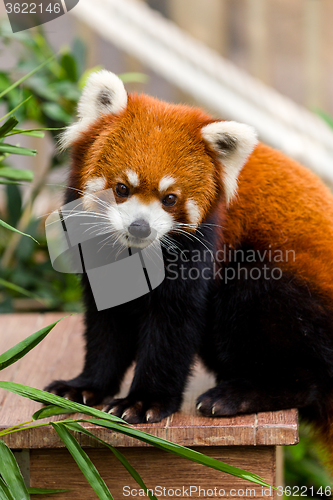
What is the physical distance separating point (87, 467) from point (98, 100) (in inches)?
44.4

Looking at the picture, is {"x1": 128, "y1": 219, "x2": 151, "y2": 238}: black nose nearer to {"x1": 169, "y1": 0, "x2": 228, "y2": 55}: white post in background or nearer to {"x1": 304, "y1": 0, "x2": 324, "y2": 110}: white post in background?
{"x1": 169, "y1": 0, "x2": 228, "y2": 55}: white post in background

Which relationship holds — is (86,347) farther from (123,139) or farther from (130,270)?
(123,139)

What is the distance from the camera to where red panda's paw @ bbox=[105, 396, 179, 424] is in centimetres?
182

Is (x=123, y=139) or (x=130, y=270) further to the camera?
(x=130, y=270)

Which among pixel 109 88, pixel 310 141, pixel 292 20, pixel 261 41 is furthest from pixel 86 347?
pixel 292 20

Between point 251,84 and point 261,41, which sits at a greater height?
point 251,84

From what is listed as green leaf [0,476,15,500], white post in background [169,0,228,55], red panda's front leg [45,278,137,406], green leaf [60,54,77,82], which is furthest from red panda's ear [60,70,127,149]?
white post in background [169,0,228,55]

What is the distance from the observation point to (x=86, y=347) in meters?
2.13

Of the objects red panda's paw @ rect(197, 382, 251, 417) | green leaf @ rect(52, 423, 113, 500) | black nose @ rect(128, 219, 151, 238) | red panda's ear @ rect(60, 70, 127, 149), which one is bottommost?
red panda's paw @ rect(197, 382, 251, 417)

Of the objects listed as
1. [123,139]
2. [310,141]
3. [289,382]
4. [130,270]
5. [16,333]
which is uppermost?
[123,139]

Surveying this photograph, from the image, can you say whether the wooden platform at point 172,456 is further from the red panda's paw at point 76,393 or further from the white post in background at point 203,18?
the white post in background at point 203,18

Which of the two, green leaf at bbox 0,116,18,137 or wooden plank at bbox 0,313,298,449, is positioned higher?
green leaf at bbox 0,116,18,137

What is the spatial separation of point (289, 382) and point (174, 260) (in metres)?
0.57

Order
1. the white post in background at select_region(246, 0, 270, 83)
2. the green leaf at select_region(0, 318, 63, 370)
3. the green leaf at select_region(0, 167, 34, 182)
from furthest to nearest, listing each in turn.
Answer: the white post in background at select_region(246, 0, 270, 83), the green leaf at select_region(0, 167, 34, 182), the green leaf at select_region(0, 318, 63, 370)
